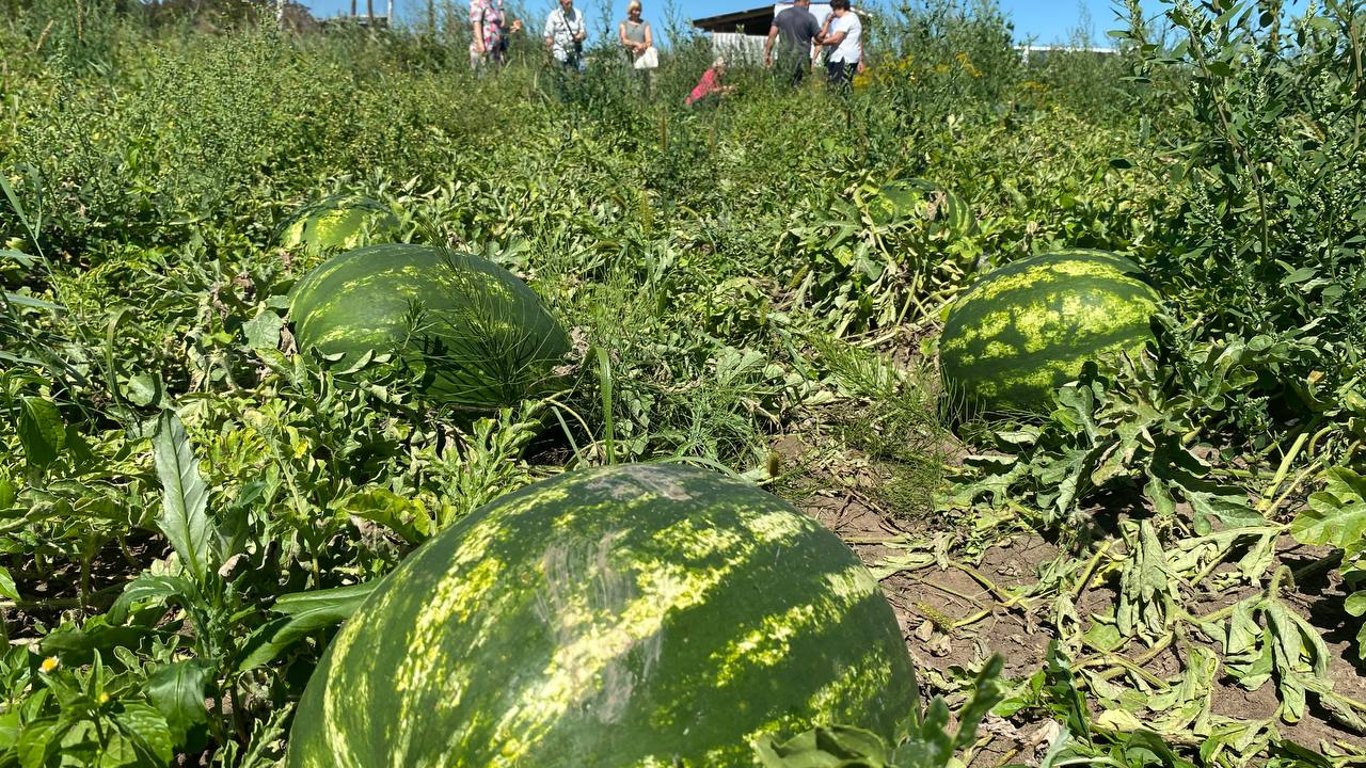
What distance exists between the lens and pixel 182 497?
1778 mm

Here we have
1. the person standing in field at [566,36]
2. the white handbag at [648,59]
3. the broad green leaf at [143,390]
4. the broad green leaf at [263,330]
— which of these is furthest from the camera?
the white handbag at [648,59]

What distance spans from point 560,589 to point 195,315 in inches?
97.8

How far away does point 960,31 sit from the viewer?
6.46m

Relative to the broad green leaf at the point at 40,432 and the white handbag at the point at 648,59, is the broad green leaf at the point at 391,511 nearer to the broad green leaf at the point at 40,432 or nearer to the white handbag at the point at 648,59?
the broad green leaf at the point at 40,432

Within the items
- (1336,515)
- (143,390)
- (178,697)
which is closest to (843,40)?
(1336,515)

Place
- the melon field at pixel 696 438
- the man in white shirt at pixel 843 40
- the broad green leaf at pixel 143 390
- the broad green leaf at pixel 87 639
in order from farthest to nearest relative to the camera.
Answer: the man in white shirt at pixel 843 40 < the broad green leaf at pixel 143 390 < the broad green leaf at pixel 87 639 < the melon field at pixel 696 438

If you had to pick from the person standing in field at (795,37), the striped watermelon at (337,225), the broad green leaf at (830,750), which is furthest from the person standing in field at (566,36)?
the broad green leaf at (830,750)

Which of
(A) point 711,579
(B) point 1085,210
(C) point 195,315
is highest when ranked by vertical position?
(B) point 1085,210

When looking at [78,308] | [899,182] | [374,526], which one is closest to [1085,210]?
[899,182]

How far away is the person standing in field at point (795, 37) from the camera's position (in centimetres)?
884

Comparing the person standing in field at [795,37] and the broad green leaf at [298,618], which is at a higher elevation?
the person standing in field at [795,37]

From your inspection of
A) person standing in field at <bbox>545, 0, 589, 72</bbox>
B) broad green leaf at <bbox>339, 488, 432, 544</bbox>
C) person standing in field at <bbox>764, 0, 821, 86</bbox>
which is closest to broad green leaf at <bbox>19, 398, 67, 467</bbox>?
broad green leaf at <bbox>339, 488, 432, 544</bbox>

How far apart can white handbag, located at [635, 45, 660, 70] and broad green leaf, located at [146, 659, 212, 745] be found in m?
8.58

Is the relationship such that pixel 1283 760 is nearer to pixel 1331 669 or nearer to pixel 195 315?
pixel 1331 669
